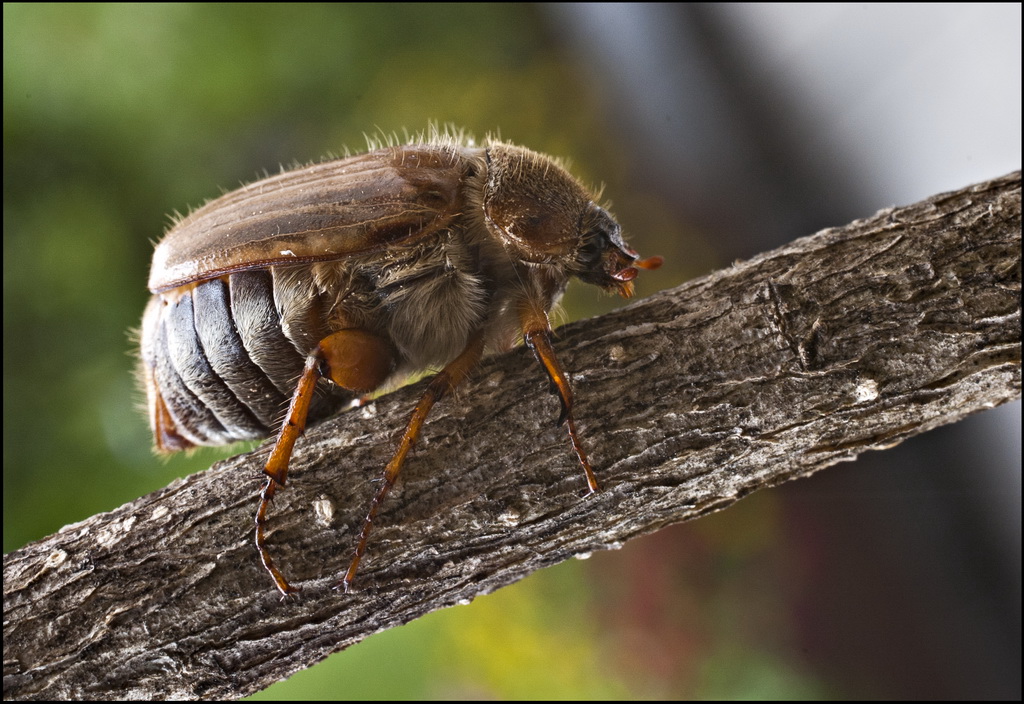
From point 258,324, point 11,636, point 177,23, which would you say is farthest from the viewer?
point 177,23

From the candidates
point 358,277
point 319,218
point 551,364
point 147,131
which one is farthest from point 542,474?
point 147,131

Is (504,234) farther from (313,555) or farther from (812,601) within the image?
(812,601)

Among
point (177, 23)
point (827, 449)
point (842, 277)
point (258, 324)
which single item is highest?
point (177, 23)

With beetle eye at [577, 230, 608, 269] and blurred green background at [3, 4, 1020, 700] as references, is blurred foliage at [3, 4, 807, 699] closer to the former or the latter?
blurred green background at [3, 4, 1020, 700]

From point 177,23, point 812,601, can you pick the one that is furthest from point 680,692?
point 177,23

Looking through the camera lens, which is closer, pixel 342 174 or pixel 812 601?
pixel 342 174

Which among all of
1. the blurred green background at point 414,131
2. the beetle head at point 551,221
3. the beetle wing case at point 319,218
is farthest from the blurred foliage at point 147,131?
the beetle wing case at point 319,218
